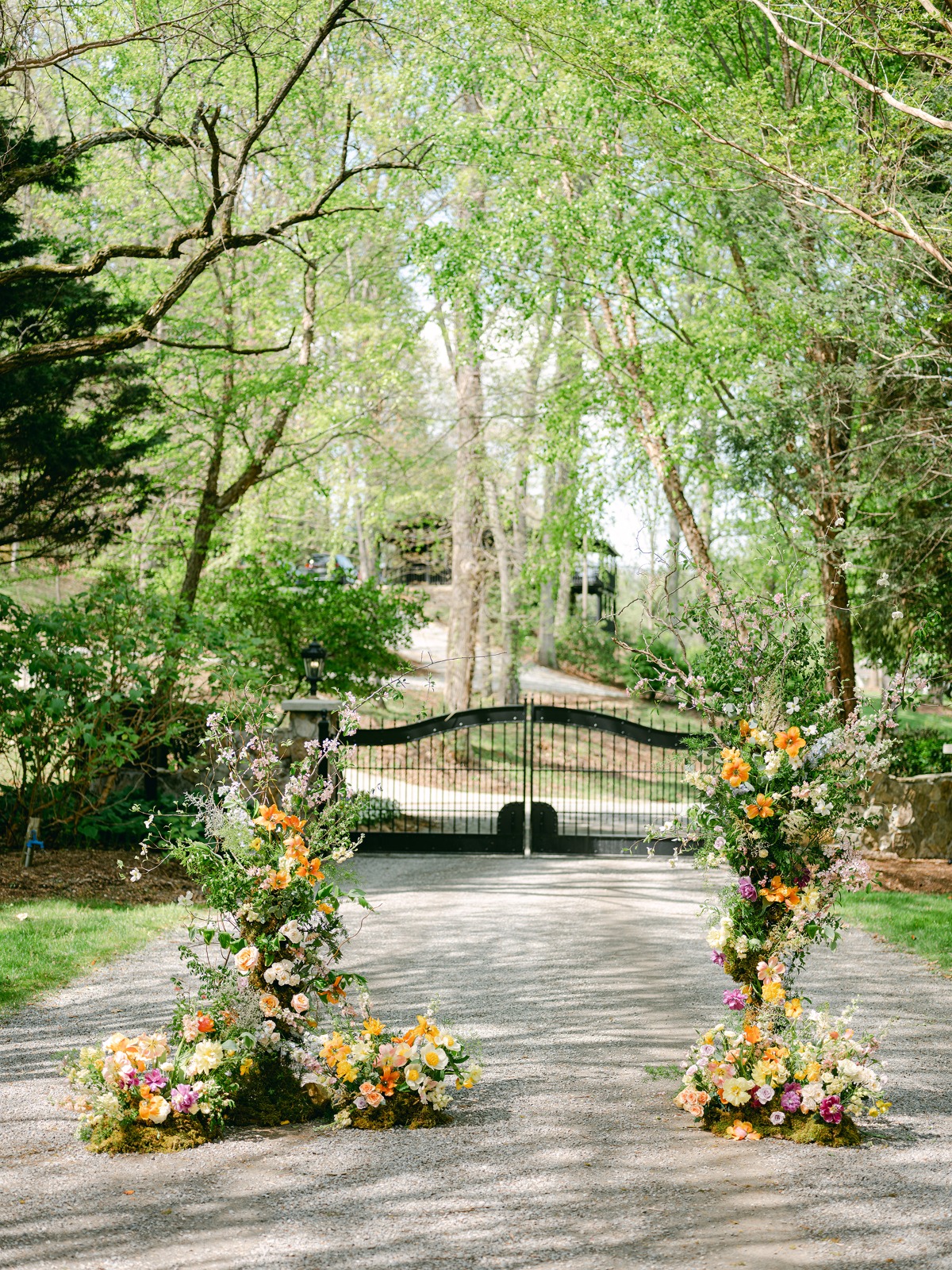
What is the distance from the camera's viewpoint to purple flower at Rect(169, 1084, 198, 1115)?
4340 mm

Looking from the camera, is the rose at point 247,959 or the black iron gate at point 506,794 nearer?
the rose at point 247,959

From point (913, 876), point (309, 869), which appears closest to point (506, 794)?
point (913, 876)

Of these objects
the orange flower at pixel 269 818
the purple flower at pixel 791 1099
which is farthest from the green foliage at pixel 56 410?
the purple flower at pixel 791 1099

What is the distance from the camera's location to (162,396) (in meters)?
13.6

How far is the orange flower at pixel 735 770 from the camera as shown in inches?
192

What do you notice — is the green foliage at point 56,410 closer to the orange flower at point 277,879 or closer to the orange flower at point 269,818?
Answer: the orange flower at point 269,818

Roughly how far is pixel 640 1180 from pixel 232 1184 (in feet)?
4.54

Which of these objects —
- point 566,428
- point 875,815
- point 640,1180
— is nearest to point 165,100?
point 566,428

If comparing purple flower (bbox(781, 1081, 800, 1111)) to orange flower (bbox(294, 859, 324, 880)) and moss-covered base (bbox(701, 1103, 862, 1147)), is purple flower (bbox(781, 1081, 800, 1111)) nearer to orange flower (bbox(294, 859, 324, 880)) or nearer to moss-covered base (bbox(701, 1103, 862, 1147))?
moss-covered base (bbox(701, 1103, 862, 1147))

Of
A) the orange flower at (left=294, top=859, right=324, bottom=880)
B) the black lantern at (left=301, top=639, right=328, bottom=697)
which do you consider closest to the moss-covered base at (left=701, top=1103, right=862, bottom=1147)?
the orange flower at (left=294, top=859, right=324, bottom=880)

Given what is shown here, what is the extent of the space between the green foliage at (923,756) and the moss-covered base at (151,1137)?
12.8 m

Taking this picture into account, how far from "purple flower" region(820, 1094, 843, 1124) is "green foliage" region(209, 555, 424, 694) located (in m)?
9.65

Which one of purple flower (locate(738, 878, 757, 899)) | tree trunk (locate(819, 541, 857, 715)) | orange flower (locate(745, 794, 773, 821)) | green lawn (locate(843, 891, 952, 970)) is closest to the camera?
orange flower (locate(745, 794, 773, 821))

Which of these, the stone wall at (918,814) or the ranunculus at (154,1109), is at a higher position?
the stone wall at (918,814)
